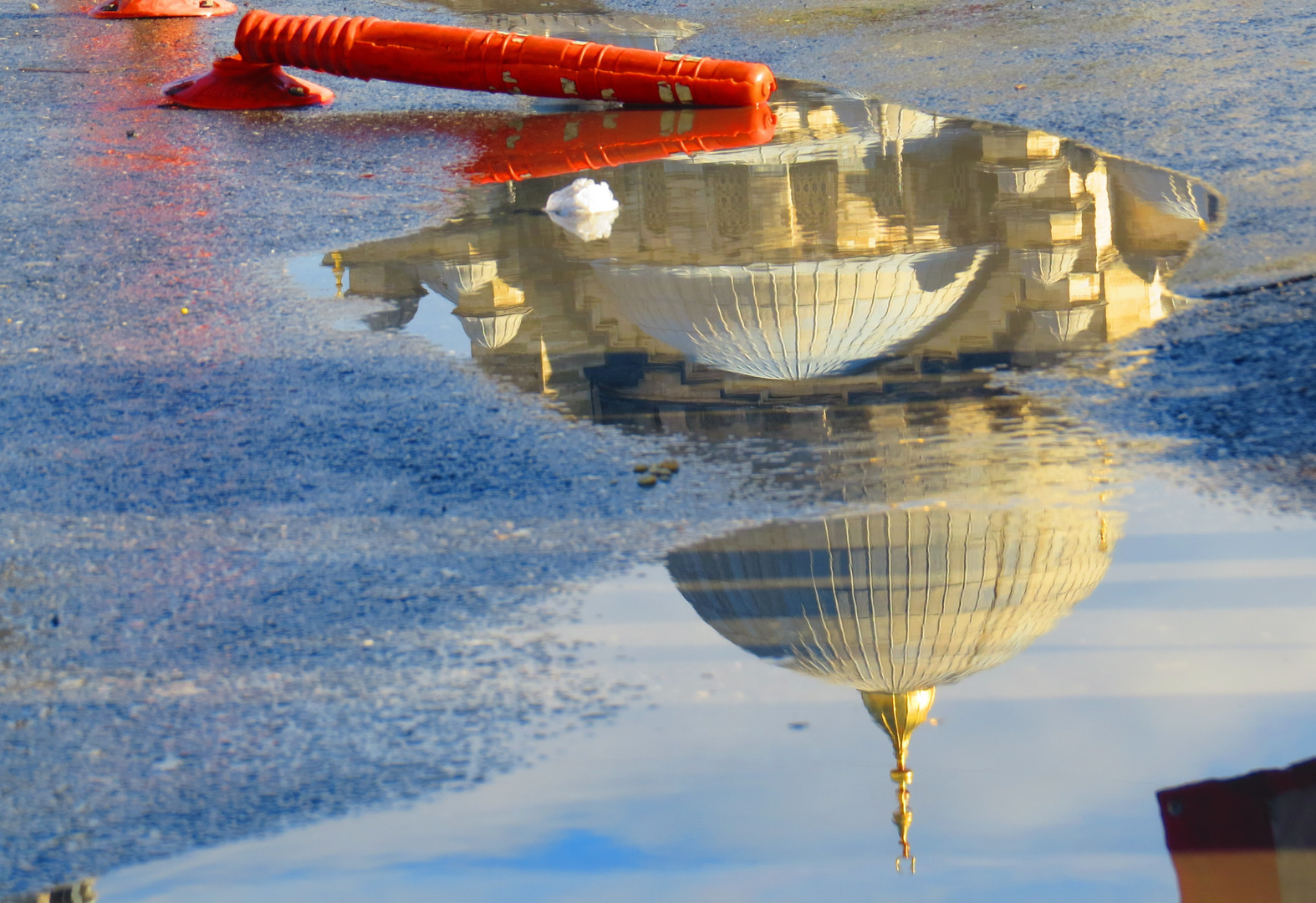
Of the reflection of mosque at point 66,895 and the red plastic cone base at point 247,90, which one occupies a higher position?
the red plastic cone base at point 247,90

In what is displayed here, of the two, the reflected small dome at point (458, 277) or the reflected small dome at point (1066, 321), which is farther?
the reflected small dome at point (458, 277)

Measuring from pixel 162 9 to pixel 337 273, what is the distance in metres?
13.5

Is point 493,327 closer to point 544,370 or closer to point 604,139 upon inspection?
point 544,370

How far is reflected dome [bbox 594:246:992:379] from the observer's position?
788cm

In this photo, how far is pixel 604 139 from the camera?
1277 cm

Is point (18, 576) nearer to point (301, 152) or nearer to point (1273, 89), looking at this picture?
point (301, 152)

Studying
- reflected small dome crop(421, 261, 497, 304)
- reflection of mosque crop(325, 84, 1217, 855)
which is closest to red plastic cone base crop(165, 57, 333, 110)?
reflection of mosque crop(325, 84, 1217, 855)

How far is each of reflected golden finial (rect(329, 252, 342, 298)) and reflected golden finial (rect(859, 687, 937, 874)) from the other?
521 cm

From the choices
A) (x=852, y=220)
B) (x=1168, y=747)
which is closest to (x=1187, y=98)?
(x=852, y=220)

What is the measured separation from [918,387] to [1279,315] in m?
2.05

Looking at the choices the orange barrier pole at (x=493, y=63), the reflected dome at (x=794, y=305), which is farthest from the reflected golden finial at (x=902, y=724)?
the orange barrier pole at (x=493, y=63)

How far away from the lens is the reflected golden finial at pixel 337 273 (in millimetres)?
9191

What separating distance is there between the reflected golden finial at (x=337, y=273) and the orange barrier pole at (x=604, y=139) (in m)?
1.98

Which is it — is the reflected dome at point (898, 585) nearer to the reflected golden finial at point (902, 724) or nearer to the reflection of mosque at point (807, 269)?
the reflected golden finial at point (902, 724)
